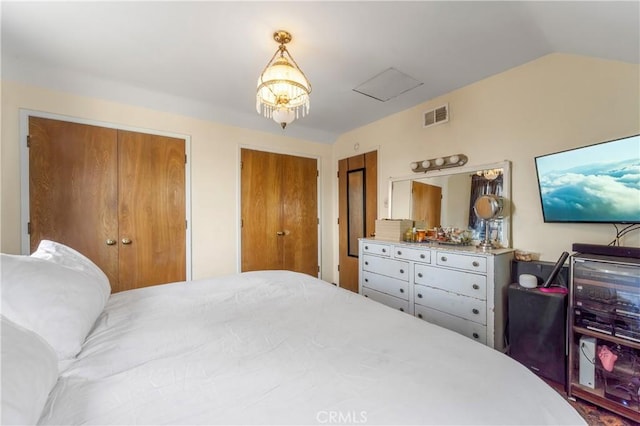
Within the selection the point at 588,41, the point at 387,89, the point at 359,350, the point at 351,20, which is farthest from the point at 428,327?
the point at 387,89

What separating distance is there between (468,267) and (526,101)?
1.52m

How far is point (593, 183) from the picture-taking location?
1712mm

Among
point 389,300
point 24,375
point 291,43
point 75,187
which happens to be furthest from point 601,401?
point 75,187

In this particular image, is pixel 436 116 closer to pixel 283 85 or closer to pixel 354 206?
pixel 354 206

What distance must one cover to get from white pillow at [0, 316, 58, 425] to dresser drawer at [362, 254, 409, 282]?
250 cm

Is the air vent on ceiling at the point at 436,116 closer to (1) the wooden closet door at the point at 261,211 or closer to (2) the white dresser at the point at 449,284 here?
(2) the white dresser at the point at 449,284

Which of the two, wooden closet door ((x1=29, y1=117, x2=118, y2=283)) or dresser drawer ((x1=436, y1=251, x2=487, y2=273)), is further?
wooden closet door ((x1=29, y1=117, x2=118, y2=283))

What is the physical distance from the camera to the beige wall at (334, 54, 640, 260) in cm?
178

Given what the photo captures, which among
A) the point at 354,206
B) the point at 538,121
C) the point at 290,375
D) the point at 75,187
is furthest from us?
the point at 354,206

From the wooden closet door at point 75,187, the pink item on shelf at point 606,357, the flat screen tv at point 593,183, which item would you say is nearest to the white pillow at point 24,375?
the wooden closet door at point 75,187

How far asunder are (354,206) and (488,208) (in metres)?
1.93

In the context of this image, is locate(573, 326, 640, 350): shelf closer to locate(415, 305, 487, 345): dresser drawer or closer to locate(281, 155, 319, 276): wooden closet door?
locate(415, 305, 487, 345): dresser drawer

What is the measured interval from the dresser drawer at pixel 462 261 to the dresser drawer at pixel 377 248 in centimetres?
57

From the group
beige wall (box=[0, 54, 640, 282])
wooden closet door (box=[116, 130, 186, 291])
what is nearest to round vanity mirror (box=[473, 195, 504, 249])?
beige wall (box=[0, 54, 640, 282])
